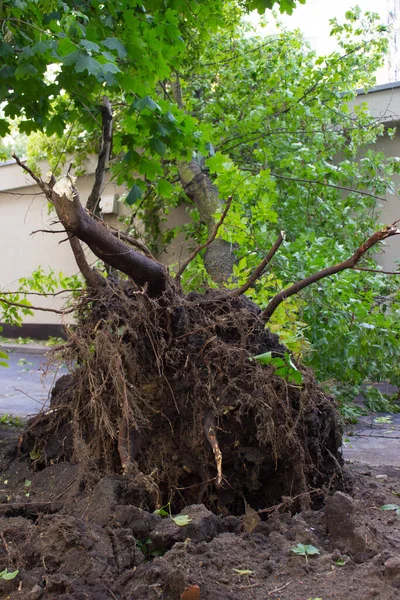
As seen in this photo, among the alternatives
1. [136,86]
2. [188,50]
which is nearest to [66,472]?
[136,86]

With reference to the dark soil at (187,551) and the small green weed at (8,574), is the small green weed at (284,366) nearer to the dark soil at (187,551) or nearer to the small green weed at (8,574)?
the dark soil at (187,551)

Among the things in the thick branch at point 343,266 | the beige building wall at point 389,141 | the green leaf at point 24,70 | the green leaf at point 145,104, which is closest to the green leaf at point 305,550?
the thick branch at point 343,266

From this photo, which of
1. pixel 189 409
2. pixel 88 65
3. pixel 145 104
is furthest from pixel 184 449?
pixel 145 104

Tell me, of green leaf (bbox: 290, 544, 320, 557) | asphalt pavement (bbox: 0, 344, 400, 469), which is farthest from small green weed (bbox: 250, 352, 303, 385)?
asphalt pavement (bbox: 0, 344, 400, 469)

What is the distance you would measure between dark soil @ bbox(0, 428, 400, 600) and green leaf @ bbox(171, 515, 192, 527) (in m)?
0.03

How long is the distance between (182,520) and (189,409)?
0.77m

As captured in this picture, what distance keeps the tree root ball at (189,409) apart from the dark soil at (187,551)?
265 millimetres

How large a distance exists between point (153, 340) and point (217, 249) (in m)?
3.79

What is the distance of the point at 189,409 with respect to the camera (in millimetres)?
3424

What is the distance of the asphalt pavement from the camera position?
4.72 metres

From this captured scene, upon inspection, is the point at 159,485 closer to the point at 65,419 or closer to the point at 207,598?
the point at 65,419

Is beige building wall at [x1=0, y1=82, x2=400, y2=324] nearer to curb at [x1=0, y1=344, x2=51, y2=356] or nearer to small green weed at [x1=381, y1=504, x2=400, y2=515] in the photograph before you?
curb at [x1=0, y1=344, x2=51, y2=356]

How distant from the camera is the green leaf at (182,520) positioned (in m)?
2.71

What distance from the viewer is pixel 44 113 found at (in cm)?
514
